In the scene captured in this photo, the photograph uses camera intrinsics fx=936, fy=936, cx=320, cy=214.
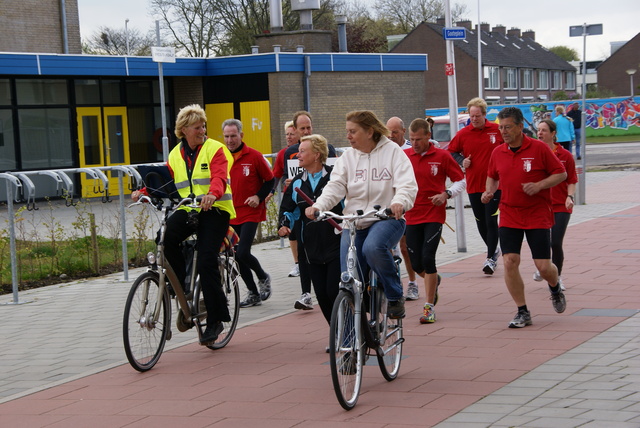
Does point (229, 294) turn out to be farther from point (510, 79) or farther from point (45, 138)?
point (510, 79)

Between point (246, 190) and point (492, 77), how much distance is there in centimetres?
7044

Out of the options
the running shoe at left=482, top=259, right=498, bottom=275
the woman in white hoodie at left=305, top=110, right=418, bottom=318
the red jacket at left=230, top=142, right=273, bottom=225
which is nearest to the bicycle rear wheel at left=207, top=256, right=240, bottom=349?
the red jacket at left=230, top=142, right=273, bottom=225

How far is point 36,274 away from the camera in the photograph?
11.8 m

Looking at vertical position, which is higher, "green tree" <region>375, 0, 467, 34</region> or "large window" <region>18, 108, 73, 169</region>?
"green tree" <region>375, 0, 467, 34</region>

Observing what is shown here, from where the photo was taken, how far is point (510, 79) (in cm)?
8112

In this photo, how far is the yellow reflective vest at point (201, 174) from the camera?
7121mm

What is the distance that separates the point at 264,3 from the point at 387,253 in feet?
157

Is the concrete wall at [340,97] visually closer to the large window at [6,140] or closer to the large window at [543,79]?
the large window at [6,140]

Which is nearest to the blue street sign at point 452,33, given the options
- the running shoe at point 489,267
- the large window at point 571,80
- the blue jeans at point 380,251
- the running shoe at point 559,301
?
the running shoe at point 489,267

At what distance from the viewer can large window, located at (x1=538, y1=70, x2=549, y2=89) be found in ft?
285

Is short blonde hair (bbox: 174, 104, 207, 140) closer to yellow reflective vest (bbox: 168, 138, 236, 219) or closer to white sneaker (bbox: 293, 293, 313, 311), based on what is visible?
yellow reflective vest (bbox: 168, 138, 236, 219)

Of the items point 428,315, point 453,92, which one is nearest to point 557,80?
point 453,92

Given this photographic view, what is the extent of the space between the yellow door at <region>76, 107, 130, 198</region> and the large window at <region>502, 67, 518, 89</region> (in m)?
56.1

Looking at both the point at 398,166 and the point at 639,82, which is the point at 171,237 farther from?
the point at 639,82
